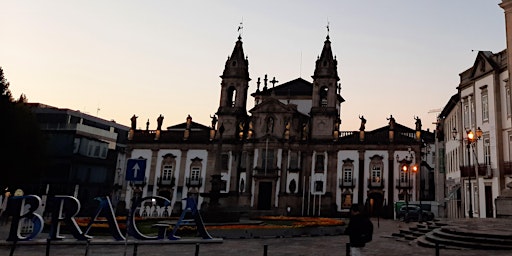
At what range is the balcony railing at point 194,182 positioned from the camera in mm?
55688

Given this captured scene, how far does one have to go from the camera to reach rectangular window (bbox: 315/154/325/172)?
52.6 metres

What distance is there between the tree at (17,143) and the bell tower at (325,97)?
107ft

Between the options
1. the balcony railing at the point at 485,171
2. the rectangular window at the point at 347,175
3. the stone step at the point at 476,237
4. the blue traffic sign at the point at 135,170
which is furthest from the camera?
the rectangular window at the point at 347,175

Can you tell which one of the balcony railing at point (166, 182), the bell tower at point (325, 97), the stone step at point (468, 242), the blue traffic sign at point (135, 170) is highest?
the bell tower at point (325, 97)

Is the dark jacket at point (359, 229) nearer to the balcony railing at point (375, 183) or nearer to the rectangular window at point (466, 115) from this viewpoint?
the rectangular window at point (466, 115)

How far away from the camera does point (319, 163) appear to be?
52875 millimetres

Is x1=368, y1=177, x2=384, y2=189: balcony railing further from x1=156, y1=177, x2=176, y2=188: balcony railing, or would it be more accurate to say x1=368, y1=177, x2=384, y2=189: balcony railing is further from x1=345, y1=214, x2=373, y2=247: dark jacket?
x1=345, y1=214, x2=373, y2=247: dark jacket

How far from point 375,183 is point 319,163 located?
24.2 feet

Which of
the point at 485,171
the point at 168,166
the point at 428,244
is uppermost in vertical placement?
the point at 168,166

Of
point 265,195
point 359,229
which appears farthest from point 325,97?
point 359,229

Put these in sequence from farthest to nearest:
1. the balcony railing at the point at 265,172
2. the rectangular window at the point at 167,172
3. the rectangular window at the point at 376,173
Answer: the rectangular window at the point at 167,172
the balcony railing at the point at 265,172
the rectangular window at the point at 376,173

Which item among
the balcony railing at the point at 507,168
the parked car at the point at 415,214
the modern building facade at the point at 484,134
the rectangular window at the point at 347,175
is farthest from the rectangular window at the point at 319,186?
the balcony railing at the point at 507,168

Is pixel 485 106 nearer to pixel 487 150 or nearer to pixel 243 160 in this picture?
pixel 487 150

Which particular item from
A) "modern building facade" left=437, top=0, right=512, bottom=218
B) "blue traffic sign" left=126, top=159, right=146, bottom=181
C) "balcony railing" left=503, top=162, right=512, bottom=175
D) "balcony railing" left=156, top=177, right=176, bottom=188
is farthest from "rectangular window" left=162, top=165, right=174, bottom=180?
"blue traffic sign" left=126, top=159, right=146, bottom=181
